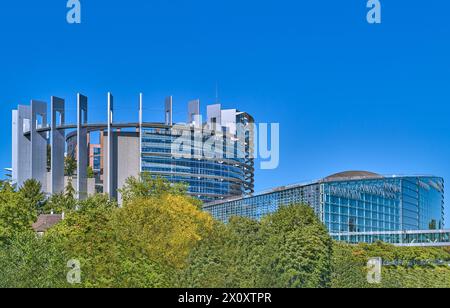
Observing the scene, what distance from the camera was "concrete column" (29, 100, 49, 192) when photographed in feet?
396

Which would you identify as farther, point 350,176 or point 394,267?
point 350,176

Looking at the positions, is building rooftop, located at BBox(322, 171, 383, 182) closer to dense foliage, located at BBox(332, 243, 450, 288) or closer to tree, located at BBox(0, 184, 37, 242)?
dense foliage, located at BBox(332, 243, 450, 288)

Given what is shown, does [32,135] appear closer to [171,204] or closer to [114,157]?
[114,157]

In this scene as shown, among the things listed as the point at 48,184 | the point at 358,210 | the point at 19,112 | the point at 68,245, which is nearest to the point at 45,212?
the point at 48,184

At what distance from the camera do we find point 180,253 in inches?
1754

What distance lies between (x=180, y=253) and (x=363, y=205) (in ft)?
179

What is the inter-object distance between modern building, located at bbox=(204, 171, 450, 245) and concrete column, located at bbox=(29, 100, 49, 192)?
34.5m

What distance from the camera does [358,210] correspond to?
9450 cm

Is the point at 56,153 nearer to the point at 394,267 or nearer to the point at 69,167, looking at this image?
the point at 69,167

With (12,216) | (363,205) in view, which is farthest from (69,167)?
(12,216)

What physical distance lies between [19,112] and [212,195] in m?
39.1

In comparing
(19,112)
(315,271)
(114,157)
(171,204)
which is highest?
(19,112)

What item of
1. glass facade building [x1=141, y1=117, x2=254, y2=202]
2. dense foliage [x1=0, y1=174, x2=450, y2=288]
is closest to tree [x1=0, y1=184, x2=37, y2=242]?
dense foliage [x1=0, y1=174, x2=450, y2=288]
